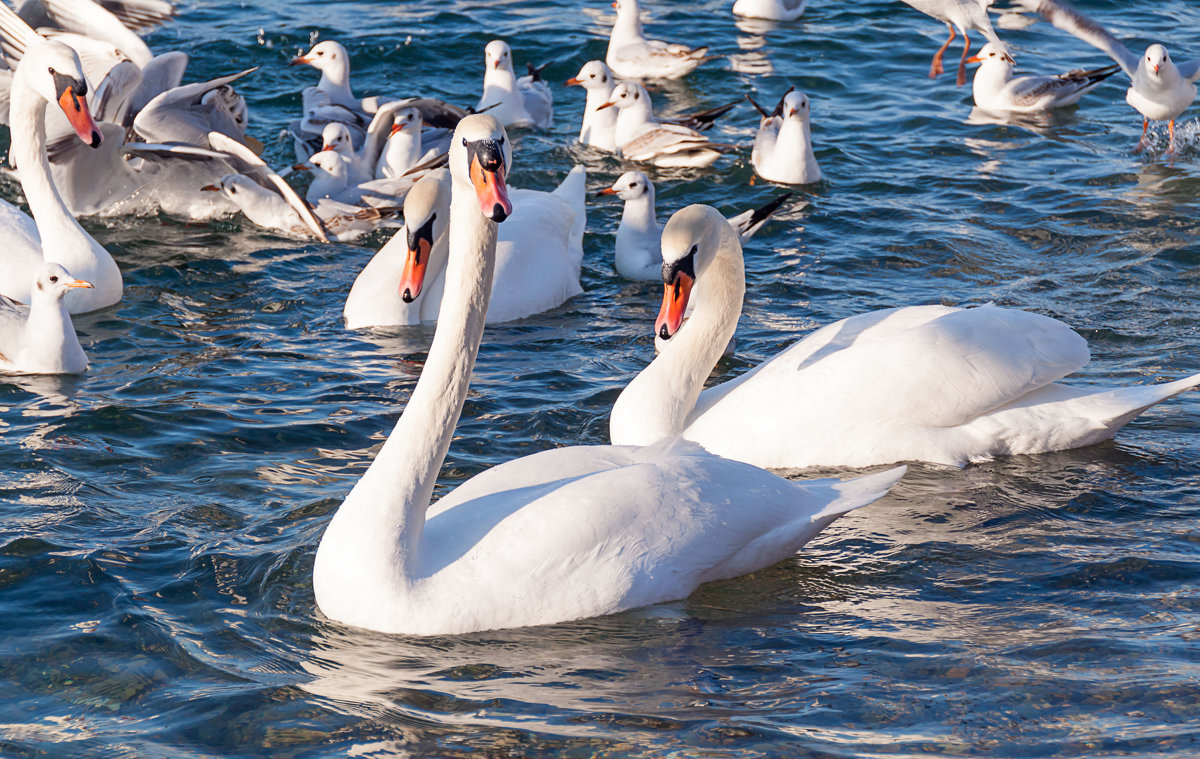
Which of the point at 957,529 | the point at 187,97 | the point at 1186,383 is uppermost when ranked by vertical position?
the point at 187,97

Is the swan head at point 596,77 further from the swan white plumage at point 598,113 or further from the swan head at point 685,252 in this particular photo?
the swan head at point 685,252

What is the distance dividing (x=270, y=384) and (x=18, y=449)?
5.08 feet

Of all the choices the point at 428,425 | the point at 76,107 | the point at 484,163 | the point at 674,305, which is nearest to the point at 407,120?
the point at 76,107

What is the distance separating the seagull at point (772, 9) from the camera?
56.0ft

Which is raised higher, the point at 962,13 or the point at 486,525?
the point at 962,13

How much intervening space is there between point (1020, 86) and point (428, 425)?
1053 centimetres

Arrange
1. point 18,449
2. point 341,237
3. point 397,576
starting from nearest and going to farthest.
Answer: point 397,576 < point 18,449 < point 341,237

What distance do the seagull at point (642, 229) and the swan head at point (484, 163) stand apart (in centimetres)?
519

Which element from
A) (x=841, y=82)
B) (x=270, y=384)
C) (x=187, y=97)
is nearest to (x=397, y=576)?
(x=270, y=384)

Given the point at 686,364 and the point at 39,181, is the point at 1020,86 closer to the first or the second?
the point at 686,364

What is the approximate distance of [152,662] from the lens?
195 inches

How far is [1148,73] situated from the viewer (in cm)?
1270

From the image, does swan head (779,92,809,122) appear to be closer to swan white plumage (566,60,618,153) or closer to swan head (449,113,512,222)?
swan white plumage (566,60,618,153)

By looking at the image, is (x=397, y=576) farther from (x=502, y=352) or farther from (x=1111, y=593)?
(x=502, y=352)
